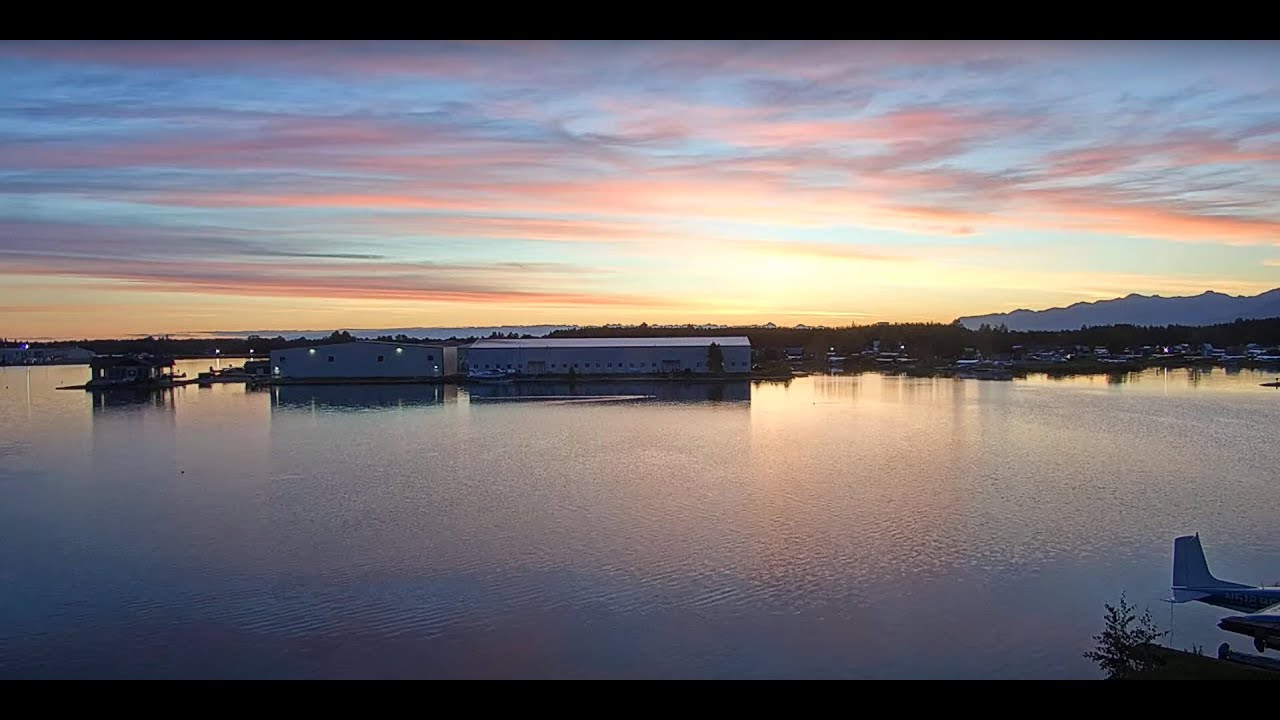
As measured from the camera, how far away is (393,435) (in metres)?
10.3

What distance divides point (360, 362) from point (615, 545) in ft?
49.2

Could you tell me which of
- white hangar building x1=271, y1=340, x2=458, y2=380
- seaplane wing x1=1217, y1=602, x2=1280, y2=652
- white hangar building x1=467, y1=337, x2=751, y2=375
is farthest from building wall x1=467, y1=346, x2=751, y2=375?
seaplane wing x1=1217, y1=602, x2=1280, y2=652

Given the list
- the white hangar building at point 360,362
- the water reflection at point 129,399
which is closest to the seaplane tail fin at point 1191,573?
the water reflection at point 129,399

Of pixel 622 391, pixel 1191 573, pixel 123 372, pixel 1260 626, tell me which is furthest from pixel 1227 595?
pixel 123 372

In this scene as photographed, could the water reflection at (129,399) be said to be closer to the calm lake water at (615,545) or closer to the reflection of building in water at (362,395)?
the reflection of building in water at (362,395)

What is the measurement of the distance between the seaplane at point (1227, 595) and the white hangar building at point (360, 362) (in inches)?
652

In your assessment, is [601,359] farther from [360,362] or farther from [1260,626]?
[1260,626]

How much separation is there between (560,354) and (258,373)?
26.1ft

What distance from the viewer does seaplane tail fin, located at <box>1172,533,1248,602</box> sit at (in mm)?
4008

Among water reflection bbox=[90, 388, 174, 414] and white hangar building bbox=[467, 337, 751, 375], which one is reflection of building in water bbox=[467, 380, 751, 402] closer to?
white hangar building bbox=[467, 337, 751, 375]

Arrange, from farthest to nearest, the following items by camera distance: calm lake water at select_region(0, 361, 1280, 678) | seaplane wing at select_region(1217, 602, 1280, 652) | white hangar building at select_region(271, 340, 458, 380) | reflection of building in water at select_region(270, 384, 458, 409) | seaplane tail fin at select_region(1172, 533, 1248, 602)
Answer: white hangar building at select_region(271, 340, 458, 380) < reflection of building in water at select_region(270, 384, 458, 409) < seaplane tail fin at select_region(1172, 533, 1248, 602) < calm lake water at select_region(0, 361, 1280, 678) < seaplane wing at select_region(1217, 602, 1280, 652)

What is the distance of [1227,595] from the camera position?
3969mm

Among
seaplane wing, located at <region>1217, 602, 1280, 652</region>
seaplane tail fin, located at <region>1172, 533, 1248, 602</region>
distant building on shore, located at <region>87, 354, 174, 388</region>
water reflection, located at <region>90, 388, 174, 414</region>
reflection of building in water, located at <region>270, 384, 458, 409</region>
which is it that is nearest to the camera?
seaplane wing, located at <region>1217, 602, 1280, 652</region>
